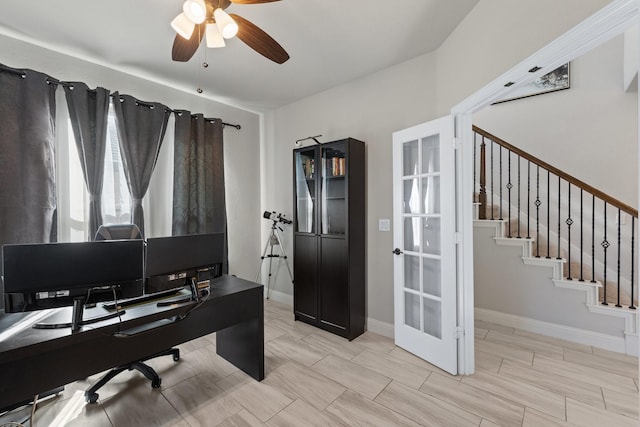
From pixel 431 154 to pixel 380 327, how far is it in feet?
6.27

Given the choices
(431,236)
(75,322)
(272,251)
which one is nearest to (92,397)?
(75,322)

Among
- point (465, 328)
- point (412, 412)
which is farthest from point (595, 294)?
point (412, 412)

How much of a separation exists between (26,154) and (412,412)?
11.9ft

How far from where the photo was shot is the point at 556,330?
9.51 ft

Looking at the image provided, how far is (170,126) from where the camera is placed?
10.9 ft

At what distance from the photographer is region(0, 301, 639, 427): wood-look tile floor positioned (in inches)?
71.2

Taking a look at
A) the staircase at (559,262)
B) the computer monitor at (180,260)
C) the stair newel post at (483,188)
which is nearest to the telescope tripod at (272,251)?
the computer monitor at (180,260)

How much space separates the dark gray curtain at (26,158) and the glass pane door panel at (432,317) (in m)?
3.39

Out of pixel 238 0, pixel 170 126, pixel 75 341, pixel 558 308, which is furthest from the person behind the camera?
pixel 170 126

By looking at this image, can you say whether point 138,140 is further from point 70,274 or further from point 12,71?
point 70,274

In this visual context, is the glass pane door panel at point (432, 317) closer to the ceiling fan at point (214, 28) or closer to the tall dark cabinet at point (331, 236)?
the tall dark cabinet at point (331, 236)

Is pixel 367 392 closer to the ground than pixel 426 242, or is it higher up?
closer to the ground

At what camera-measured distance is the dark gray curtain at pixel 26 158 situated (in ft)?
7.27

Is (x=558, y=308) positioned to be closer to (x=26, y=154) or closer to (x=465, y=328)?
(x=465, y=328)
